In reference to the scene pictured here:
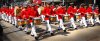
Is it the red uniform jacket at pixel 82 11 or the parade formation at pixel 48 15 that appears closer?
the parade formation at pixel 48 15

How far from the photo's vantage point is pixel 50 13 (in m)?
20.0

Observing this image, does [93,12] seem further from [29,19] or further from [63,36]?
[29,19]

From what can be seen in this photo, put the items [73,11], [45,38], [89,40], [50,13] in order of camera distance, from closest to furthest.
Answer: [89,40] → [45,38] → [50,13] → [73,11]

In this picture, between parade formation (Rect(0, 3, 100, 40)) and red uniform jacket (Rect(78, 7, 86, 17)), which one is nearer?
parade formation (Rect(0, 3, 100, 40))

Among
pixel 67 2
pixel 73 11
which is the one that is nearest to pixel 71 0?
pixel 67 2

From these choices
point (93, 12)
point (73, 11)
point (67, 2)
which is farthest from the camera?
point (67, 2)

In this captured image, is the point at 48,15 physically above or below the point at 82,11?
above

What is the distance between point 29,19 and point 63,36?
2680mm

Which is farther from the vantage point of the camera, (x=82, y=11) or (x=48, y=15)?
(x=82, y=11)

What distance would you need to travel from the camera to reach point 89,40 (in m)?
17.5

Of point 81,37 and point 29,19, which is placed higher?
point 29,19

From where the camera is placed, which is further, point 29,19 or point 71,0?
point 71,0

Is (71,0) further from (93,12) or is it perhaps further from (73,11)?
(73,11)

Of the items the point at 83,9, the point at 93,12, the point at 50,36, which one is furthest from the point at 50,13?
the point at 93,12
